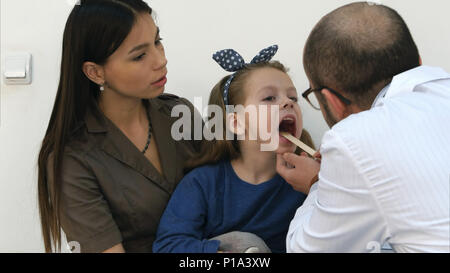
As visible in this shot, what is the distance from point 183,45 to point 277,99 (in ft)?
1.45

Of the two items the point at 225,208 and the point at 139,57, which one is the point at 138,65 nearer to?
the point at 139,57

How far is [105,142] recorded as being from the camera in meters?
1.44

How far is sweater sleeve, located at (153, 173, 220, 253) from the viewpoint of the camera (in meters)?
1.36

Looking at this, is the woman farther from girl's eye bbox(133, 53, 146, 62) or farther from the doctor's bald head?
the doctor's bald head

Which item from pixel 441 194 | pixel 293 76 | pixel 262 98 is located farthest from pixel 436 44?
pixel 441 194

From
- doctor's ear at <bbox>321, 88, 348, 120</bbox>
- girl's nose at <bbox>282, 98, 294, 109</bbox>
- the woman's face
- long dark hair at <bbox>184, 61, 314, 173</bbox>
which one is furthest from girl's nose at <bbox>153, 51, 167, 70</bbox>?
doctor's ear at <bbox>321, 88, 348, 120</bbox>

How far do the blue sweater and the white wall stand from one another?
41 centimetres

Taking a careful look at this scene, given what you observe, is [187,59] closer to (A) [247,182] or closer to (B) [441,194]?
(A) [247,182]

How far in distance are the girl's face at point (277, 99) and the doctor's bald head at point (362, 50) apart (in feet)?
0.99

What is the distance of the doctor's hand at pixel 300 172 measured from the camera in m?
1.34

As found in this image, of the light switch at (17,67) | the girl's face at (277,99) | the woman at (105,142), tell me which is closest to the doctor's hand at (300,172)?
the girl's face at (277,99)

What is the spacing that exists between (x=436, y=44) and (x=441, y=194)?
0.97 meters

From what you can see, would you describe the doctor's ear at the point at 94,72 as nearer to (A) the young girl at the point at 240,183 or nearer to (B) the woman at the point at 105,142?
(B) the woman at the point at 105,142

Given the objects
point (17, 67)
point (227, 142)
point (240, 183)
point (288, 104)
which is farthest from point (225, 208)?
point (17, 67)
